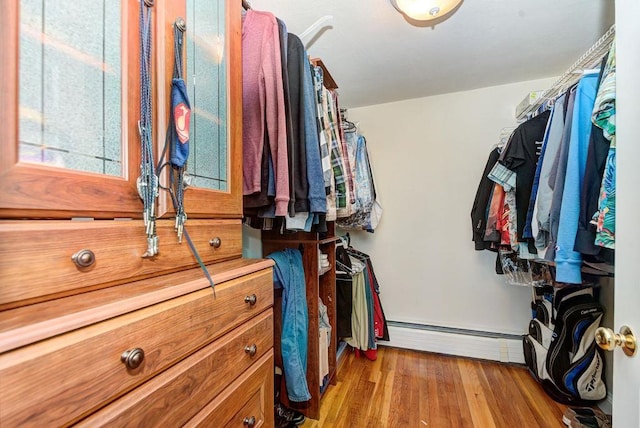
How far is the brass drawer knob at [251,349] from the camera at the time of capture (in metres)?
0.76

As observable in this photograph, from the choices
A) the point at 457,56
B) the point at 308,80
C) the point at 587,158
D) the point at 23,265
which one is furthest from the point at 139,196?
the point at 457,56

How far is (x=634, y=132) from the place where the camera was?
55cm

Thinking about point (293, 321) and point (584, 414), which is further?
point (584, 414)

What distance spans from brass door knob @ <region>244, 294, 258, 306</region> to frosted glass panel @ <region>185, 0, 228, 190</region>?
35 centimetres

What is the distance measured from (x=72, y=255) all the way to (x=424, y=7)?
5.15ft

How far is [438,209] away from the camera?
2311 millimetres

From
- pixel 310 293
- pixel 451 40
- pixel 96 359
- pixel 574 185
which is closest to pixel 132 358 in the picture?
pixel 96 359

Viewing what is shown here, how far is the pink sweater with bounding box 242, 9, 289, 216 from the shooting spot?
3.19 feet

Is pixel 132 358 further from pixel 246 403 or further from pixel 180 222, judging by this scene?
pixel 246 403

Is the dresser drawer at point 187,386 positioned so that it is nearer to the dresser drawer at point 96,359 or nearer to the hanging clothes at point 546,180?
the dresser drawer at point 96,359

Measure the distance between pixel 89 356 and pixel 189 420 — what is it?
0.94 feet

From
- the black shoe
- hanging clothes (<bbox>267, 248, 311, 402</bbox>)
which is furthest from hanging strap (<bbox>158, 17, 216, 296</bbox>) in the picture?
the black shoe

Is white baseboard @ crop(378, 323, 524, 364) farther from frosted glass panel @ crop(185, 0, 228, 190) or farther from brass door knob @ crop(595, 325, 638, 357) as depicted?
frosted glass panel @ crop(185, 0, 228, 190)

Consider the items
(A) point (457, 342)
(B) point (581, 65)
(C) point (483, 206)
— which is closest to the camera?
(B) point (581, 65)
